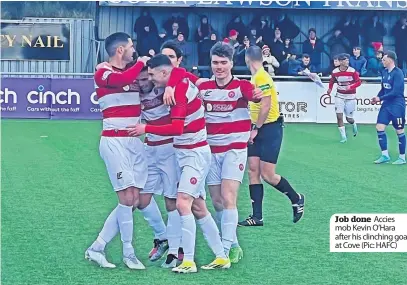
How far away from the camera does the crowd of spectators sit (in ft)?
82.2

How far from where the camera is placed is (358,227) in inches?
336

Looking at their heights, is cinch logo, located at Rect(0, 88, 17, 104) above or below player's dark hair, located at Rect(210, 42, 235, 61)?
below

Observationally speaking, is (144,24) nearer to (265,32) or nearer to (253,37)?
(253,37)

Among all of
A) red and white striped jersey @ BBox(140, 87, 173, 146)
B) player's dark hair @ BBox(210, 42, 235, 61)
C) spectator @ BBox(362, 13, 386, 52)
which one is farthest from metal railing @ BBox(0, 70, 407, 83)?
red and white striped jersey @ BBox(140, 87, 173, 146)

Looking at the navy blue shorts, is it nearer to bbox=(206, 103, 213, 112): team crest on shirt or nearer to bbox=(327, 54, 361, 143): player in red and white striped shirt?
bbox=(327, 54, 361, 143): player in red and white striped shirt

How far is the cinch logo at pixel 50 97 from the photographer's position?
933 inches

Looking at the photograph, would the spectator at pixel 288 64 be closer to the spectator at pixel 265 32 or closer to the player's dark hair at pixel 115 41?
the spectator at pixel 265 32

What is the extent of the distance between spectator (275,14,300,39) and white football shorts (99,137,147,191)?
61.1ft

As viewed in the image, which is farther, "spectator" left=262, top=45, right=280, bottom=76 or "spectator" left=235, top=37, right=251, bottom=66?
"spectator" left=235, top=37, right=251, bottom=66

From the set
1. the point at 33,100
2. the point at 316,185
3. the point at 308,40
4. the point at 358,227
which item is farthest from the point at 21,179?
the point at 308,40

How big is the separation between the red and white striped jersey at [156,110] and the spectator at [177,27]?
17.4 metres

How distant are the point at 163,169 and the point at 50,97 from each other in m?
15.7

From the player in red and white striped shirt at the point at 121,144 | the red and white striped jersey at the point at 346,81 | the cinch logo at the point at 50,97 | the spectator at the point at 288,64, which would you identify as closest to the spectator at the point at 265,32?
the spectator at the point at 288,64

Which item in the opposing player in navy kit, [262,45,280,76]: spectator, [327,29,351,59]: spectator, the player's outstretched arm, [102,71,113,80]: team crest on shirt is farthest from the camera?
[327,29,351,59]: spectator
